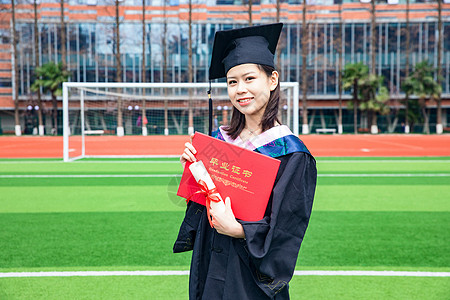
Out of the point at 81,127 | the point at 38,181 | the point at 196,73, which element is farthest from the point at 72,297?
the point at 196,73

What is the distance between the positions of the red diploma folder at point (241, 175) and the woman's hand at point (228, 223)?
0.14 ft

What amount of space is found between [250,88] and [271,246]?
0.65m

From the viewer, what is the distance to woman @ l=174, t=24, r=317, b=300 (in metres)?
1.67

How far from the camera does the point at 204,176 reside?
1.72m

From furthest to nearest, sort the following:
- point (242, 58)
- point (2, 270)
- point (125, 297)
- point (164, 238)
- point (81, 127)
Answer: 1. point (81, 127)
2. point (164, 238)
3. point (2, 270)
4. point (125, 297)
5. point (242, 58)

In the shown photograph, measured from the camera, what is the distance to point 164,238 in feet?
18.0

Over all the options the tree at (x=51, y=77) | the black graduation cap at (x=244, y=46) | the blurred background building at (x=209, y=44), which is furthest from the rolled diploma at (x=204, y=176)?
the blurred background building at (x=209, y=44)


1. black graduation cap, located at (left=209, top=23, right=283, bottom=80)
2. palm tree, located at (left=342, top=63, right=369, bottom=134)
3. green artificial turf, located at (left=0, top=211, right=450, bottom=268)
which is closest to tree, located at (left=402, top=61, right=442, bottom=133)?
palm tree, located at (left=342, top=63, right=369, bottom=134)

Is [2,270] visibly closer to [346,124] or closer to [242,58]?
[242,58]

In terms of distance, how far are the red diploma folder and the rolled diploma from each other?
0.02 metres

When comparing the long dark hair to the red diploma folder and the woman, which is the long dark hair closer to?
the woman

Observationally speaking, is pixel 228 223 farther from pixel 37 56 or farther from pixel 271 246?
pixel 37 56

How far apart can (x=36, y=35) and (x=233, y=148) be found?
4766 cm

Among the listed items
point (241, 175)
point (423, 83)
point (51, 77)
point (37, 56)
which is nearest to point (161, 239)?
point (241, 175)
